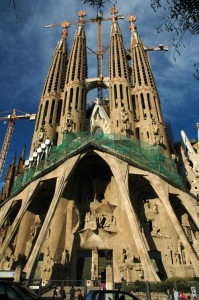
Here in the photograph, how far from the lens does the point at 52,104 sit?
32156 mm

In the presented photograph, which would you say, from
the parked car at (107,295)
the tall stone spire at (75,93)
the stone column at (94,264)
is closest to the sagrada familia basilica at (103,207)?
the stone column at (94,264)

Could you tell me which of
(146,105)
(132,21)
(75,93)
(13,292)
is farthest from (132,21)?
(13,292)

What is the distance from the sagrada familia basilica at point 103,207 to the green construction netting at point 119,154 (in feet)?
0.30

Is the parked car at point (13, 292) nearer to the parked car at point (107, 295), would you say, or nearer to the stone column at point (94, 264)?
the parked car at point (107, 295)

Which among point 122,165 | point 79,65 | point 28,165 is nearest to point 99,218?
point 122,165

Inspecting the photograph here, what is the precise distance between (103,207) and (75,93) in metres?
15.7

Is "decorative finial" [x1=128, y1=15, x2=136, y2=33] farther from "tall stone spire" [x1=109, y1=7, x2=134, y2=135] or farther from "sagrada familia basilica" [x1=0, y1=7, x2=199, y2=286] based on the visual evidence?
"sagrada familia basilica" [x1=0, y1=7, x2=199, y2=286]

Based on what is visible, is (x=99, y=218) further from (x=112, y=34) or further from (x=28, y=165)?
(x=112, y=34)

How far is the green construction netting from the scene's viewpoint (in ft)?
73.0

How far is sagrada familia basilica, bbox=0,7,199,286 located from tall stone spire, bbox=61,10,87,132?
1.01ft

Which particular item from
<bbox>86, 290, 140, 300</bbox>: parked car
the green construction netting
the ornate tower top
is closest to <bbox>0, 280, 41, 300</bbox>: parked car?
<bbox>86, 290, 140, 300</bbox>: parked car

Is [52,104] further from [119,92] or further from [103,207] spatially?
[103,207]

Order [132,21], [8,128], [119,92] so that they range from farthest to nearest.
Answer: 1. [8,128]
2. [132,21]
3. [119,92]

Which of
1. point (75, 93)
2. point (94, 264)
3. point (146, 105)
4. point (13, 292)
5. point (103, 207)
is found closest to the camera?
point (13, 292)
